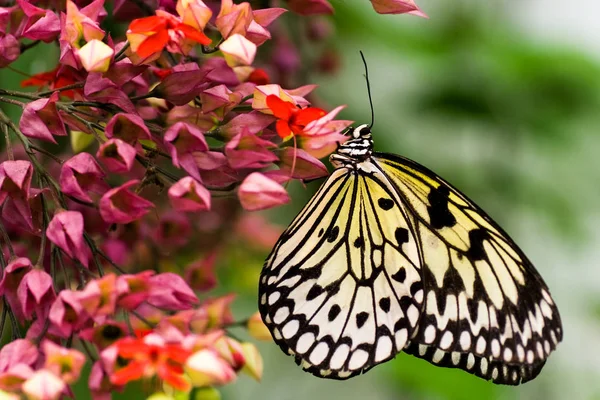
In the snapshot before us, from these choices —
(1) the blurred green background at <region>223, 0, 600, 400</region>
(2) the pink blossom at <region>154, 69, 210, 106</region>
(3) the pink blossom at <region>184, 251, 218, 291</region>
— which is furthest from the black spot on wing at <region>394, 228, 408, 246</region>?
(1) the blurred green background at <region>223, 0, 600, 400</region>

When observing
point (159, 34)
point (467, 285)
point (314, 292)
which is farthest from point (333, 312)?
point (159, 34)

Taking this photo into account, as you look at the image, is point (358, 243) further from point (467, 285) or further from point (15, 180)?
point (15, 180)

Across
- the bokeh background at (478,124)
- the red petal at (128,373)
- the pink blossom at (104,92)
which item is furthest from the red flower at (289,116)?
→ the bokeh background at (478,124)

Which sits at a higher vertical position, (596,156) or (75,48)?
(75,48)

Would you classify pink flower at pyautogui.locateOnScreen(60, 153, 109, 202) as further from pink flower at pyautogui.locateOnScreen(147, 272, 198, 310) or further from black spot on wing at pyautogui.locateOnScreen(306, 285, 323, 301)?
black spot on wing at pyautogui.locateOnScreen(306, 285, 323, 301)

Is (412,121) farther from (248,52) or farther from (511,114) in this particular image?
(248,52)

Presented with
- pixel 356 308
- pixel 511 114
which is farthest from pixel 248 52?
pixel 511 114
